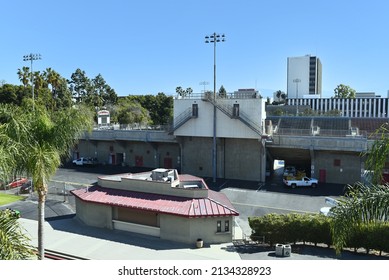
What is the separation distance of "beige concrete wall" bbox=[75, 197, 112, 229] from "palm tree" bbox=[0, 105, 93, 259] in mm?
8775

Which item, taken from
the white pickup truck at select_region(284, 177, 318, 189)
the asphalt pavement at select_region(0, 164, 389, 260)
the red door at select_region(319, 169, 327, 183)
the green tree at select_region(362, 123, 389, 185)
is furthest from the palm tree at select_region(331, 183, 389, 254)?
the red door at select_region(319, 169, 327, 183)

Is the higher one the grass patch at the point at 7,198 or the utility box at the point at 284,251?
the utility box at the point at 284,251

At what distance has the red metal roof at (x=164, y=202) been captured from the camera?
67.6 ft

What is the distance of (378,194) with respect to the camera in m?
8.20

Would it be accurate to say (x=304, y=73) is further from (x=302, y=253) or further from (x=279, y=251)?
(x=279, y=251)

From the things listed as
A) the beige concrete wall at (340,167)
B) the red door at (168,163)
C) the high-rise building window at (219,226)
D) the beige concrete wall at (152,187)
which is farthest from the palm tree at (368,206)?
the red door at (168,163)

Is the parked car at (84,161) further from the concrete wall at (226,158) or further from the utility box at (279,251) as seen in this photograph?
the utility box at (279,251)

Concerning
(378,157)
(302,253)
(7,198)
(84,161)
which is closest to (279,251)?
(302,253)

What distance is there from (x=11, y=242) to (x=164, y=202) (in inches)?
578

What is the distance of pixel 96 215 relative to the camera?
2366 centimetres

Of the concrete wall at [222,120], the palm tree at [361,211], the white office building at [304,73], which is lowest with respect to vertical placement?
the palm tree at [361,211]

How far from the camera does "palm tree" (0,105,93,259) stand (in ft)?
39.5

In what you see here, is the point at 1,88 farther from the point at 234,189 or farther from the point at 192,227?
the point at 192,227

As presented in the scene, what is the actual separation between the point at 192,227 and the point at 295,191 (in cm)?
1724
